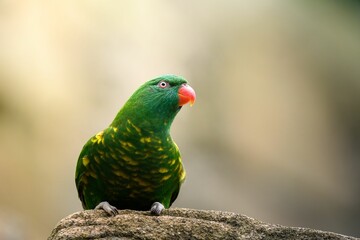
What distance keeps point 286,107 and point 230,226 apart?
368 cm

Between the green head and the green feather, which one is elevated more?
the green head

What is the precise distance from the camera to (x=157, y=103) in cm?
304

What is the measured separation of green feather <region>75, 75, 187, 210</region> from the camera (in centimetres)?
285

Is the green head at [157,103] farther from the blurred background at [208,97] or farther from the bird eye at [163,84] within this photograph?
the blurred background at [208,97]

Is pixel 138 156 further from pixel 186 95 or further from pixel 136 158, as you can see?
pixel 186 95

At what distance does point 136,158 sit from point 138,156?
0.05ft

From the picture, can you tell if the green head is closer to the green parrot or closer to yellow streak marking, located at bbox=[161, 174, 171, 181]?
the green parrot

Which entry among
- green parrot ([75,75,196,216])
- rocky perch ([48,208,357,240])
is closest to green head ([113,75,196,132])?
green parrot ([75,75,196,216])

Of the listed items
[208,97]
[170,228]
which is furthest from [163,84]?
[208,97]

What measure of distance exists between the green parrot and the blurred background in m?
2.31

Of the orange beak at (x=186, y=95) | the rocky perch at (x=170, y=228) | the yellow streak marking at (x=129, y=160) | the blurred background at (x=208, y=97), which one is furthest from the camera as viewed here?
the blurred background at (x=208, y=97)

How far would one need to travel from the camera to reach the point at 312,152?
573cm

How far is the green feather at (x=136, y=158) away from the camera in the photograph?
2.85 m

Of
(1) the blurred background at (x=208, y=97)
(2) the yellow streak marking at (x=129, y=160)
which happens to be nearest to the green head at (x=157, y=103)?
(2) the yellow streak marking at (x=129, y=160)
